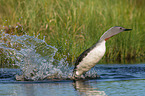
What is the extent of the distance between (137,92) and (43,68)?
3.28m

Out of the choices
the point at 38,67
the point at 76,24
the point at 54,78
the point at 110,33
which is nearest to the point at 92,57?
the point at 110,33

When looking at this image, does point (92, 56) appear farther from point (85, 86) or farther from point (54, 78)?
point (54, 78)

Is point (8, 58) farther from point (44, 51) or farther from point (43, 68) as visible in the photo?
point (43, 68)

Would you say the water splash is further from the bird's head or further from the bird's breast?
the bird's head

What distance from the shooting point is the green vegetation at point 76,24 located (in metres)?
12.2

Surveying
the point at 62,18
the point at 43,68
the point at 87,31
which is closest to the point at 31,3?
the point at 62,18

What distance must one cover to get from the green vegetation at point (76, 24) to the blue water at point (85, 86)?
2382 mm

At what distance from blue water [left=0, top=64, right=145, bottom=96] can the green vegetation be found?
238cm

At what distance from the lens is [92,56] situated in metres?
8.07

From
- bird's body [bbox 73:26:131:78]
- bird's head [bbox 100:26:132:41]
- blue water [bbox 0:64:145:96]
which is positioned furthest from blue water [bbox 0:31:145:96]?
bird's head [bbox 100:26:132:41]

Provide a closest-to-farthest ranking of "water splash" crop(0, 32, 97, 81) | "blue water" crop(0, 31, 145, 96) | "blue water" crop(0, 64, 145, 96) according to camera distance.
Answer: "blue water" crop(0, 64, 145, 96), "blue water" crop(0, 31, 145, 96), "water splash" crop(0, 32, 97, 81)

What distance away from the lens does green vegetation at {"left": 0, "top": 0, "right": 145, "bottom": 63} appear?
39.9 feet

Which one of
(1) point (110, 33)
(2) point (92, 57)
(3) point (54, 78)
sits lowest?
(3) point (54, 78)

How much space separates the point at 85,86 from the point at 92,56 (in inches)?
34.9
